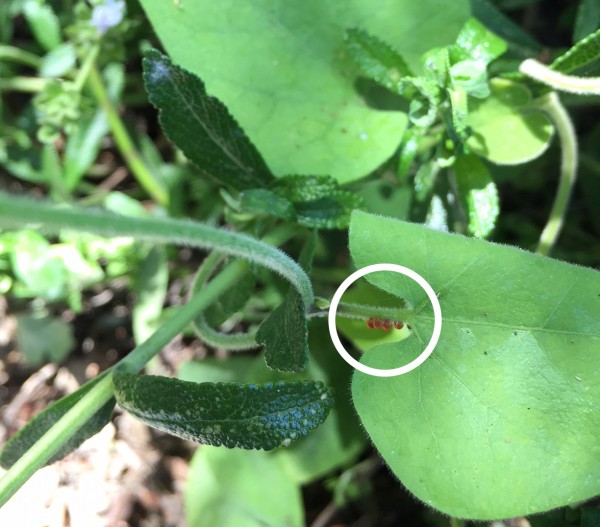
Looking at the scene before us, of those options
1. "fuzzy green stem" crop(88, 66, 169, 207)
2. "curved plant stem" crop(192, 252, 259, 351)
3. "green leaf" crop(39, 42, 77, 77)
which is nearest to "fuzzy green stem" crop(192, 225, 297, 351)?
"curved plant stem" crop(192, 252, 259, 351)

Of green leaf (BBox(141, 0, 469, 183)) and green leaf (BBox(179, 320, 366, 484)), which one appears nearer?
green leaf (BBox(141, 0, 469, 183))

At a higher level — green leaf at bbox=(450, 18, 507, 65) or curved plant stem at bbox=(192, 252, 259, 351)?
green leaf at bbox=(450, 18, 507, 65)

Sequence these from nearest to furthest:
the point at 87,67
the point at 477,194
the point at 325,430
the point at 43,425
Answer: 1. the point at 43,425
2. the point at 477,194
3. the point at 87,67
4. the point at 325,430

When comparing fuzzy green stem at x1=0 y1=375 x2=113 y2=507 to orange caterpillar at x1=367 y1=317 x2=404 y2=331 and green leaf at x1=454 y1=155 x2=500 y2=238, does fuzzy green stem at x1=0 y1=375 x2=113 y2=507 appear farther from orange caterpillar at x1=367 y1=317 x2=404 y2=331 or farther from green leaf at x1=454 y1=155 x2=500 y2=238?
green leaf at x1=454 y1=155 x2=500 y2=238

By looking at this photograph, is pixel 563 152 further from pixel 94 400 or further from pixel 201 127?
pixel 94 400

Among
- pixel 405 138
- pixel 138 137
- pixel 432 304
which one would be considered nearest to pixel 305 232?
pixel 405 138

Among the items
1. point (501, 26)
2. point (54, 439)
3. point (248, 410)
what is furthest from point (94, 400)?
point (501, 26)
